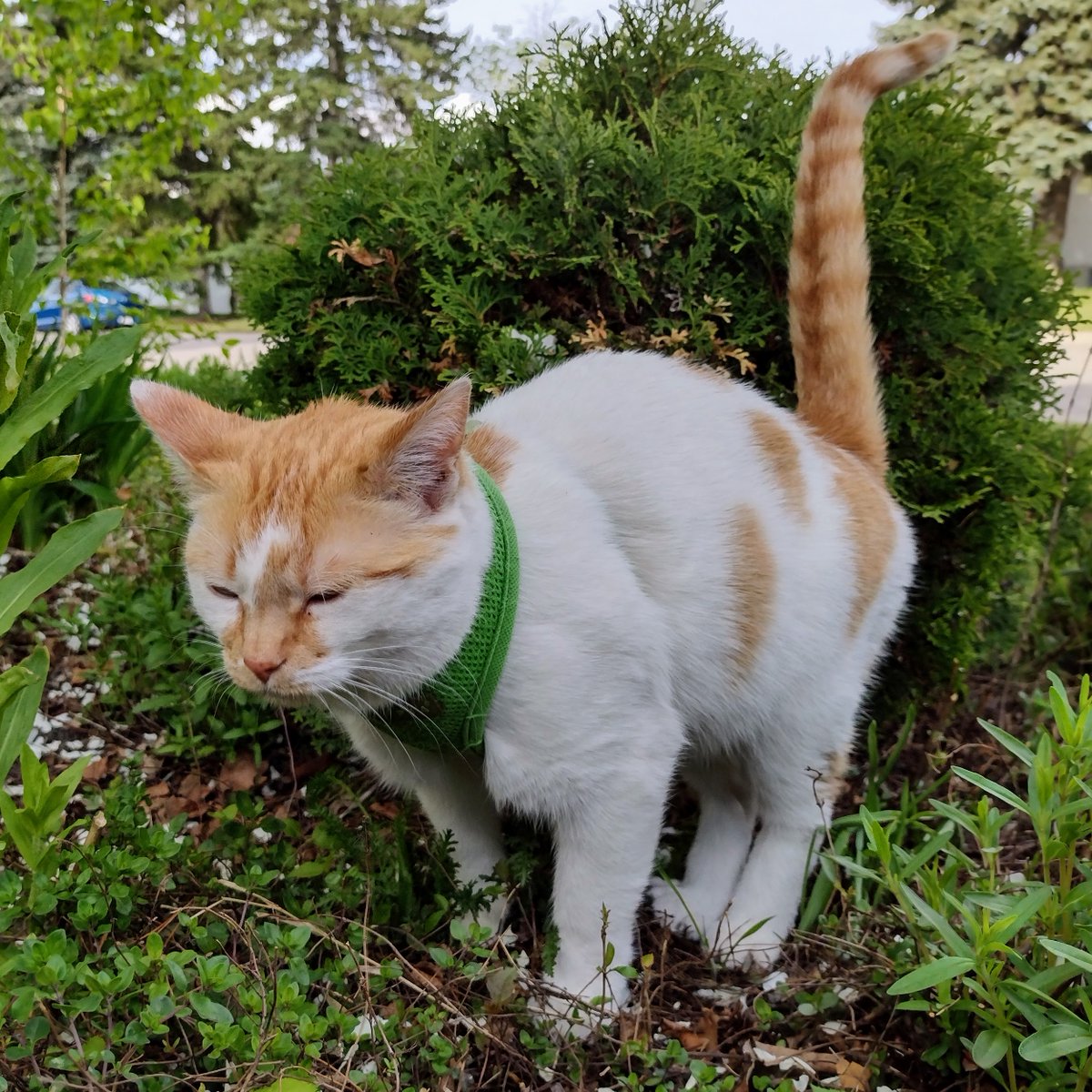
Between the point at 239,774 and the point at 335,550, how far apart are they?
1.18 metres

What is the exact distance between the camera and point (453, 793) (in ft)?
5.70

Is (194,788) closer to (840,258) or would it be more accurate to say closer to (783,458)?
(783,458)

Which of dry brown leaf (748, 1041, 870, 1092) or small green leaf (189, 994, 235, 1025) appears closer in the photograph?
small green leaf (189, 994, 235, 1025)

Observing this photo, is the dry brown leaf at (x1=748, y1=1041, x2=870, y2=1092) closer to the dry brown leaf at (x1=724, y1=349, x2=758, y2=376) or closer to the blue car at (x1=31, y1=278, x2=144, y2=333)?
the dry brown leaf at (x1=724, y1=349, x2=758, y2=376)

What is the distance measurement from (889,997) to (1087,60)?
20.0 metres

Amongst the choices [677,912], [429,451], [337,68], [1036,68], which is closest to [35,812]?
[429,451]

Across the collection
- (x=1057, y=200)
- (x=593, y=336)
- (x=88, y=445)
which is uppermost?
(x=1057, y=200)

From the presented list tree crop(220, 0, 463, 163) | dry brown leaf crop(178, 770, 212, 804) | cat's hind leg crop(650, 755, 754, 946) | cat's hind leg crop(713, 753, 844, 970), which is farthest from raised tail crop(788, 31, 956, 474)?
tree crop(220, 0, 463, 163)

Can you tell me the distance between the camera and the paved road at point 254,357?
402cm

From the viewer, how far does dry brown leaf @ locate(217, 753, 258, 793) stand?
2.20 m

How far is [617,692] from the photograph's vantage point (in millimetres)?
1479

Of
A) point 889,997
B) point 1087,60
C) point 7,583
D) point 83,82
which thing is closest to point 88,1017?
point 7,583

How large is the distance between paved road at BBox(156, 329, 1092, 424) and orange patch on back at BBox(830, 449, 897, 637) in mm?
890

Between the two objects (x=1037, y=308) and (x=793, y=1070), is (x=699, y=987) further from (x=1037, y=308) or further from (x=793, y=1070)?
(x=1037, y=308)
